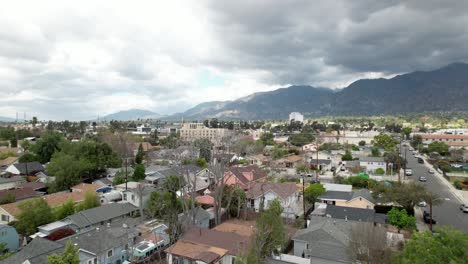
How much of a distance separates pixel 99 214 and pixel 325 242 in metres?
16.3

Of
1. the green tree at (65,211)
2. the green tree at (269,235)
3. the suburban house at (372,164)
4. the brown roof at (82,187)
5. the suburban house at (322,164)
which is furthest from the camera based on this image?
the suburban house at (322,164)

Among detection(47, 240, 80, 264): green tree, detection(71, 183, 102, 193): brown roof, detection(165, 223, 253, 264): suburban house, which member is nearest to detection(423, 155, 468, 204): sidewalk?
detection(165, 223, 253, 264): suburban house

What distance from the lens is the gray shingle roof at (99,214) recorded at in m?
20.3

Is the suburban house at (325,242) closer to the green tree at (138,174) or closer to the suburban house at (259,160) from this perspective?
the green tree at (138,174)

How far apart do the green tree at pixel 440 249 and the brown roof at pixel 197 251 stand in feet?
28.0

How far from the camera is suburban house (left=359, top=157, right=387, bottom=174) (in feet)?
137

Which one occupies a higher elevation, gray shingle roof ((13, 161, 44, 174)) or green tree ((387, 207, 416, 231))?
gray shingle roof ((13, 161, 44, 174))

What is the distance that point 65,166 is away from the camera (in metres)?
31.6

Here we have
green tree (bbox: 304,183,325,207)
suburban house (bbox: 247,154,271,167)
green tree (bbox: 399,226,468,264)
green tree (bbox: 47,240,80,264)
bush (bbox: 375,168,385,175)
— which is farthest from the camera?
suburban house (bbox: 247,154,271,167)

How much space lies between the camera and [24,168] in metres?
38.0

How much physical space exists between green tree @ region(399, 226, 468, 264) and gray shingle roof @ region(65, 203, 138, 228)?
63.8ft

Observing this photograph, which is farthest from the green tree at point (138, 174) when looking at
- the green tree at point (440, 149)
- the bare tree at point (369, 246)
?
the green tree at point (440, 149)

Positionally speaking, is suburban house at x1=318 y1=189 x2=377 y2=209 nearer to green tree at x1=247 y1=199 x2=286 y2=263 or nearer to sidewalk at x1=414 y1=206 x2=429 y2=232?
sidewalk at x1=414 y1=206 x2=429 y2=232

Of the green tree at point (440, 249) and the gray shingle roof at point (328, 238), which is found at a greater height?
the green tree at point (440, 249)
